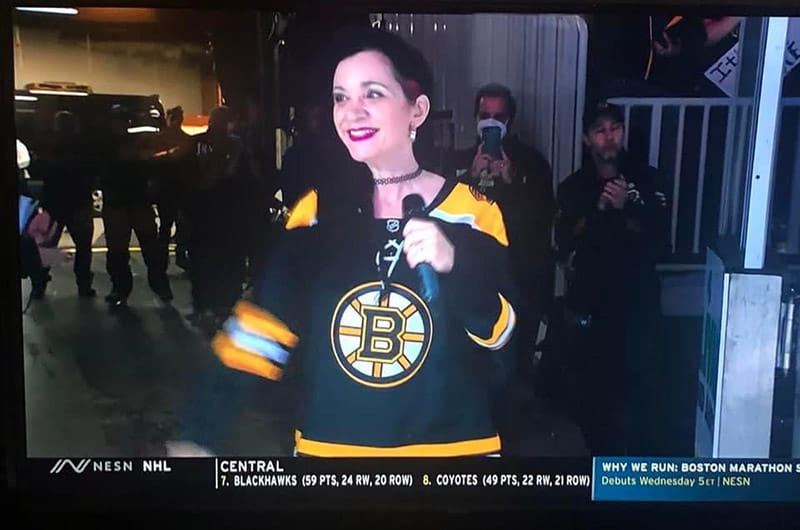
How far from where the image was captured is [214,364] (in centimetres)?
137

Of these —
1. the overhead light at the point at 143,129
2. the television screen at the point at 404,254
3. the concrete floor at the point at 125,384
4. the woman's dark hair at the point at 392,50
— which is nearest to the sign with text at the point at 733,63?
the television screen at the point at 404,254

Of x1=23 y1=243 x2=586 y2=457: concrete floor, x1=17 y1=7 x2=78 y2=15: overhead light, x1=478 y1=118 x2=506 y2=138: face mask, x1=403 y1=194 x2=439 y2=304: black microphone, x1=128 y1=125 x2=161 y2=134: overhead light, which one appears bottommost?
x1=23 y1=243 x2=586 y2=457: concrete floor

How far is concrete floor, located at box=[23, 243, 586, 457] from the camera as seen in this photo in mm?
1366

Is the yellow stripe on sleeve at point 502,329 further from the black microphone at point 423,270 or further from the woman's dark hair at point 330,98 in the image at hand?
the woman's dark hair at point 330,98

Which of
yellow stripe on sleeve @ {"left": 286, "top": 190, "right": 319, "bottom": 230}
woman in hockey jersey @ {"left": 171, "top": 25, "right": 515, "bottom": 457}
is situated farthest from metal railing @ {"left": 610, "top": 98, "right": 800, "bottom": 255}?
yellow stripe on sleeve @ {"left": 286, "top": 190, "right": 319, "bottom": 230}

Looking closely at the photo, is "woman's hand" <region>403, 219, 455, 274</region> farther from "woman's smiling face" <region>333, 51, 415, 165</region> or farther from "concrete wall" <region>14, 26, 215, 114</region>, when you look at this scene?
"concrete wall" <region>14, 26, 215, 114</region>

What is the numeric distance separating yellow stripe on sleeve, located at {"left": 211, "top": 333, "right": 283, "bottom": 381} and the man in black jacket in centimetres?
47

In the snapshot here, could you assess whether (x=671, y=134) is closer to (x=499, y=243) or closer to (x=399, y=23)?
(x=499, y=243)

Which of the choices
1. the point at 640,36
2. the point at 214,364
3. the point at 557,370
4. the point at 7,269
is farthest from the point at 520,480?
the point at 7,269

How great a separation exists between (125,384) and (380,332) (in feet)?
1.35

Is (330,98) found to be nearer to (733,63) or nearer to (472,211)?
→ (472,211)

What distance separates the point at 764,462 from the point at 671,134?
1.79 ft

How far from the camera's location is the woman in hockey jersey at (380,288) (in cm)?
134

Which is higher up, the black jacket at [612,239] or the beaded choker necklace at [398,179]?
the beaded choker necklace at [398,179]
